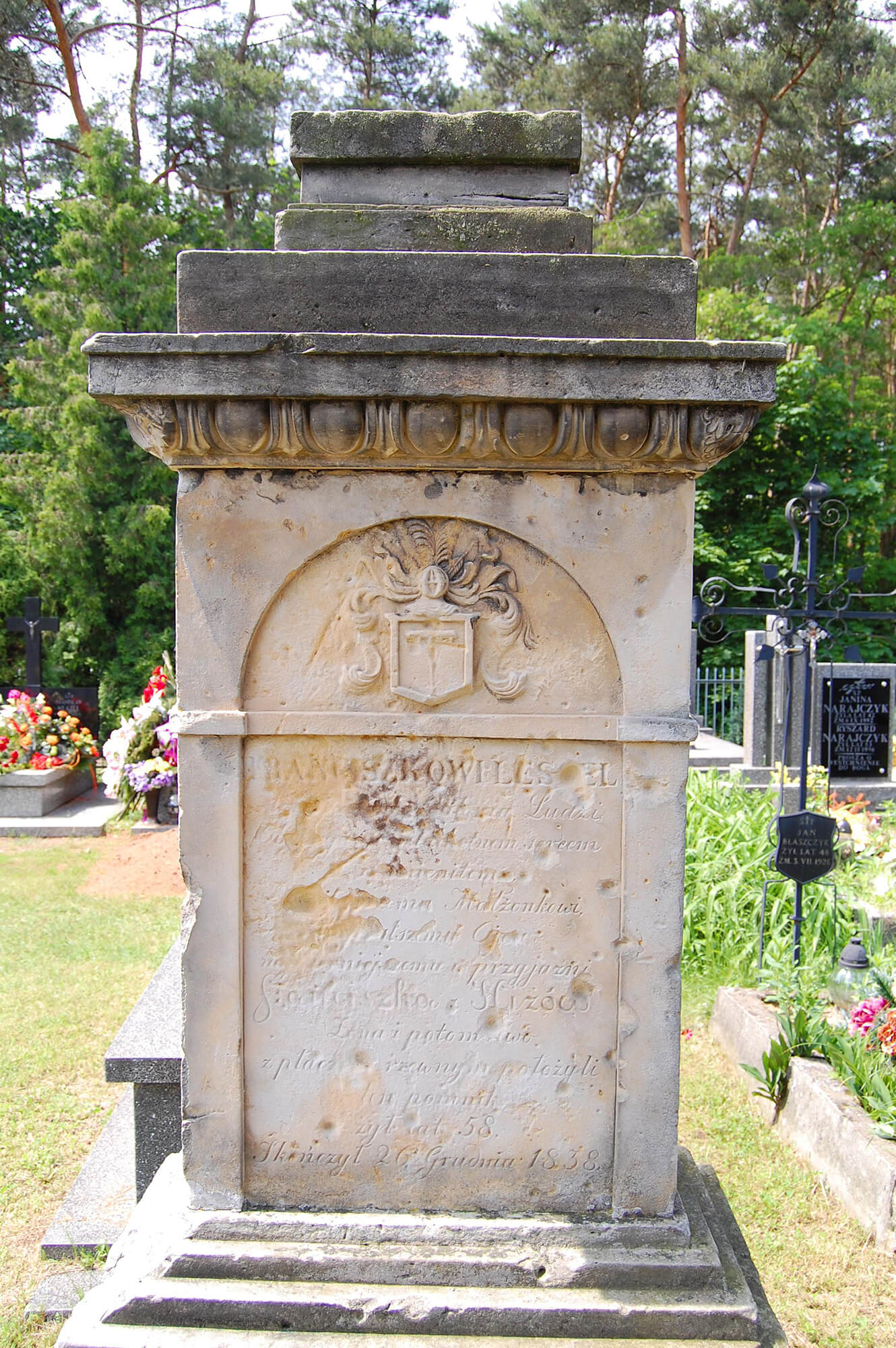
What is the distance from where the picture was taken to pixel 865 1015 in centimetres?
405

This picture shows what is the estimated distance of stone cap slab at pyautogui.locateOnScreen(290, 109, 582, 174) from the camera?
2355 millimetres

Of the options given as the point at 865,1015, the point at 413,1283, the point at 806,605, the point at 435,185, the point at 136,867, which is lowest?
the point at 136,867

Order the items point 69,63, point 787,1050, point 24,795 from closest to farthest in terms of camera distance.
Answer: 1. point 787,1050
2. point 24,795
3. point 69,63

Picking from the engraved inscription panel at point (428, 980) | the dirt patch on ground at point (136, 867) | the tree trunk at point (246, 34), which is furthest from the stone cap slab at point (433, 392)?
the tree trunk at point (246, 34)

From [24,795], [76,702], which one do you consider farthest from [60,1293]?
[76,702]

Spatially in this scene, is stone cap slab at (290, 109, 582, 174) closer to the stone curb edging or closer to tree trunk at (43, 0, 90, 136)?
the stone curb edging

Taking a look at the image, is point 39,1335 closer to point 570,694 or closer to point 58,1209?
point 58,1209

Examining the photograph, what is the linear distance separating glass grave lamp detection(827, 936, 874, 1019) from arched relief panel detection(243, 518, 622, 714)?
8.78 ft

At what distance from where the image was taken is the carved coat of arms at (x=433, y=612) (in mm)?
2291

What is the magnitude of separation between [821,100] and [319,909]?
783 inches

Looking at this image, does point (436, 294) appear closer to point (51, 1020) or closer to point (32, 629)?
point (51, 1020)

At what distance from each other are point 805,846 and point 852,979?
2.34ft

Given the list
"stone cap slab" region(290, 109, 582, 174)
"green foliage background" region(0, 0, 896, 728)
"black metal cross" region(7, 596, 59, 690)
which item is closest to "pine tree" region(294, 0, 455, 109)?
"green foliage background" region(0, 0, 896, 728)

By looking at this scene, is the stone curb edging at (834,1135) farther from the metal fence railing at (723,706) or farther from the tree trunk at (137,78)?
the tree trunk at (137,78)
